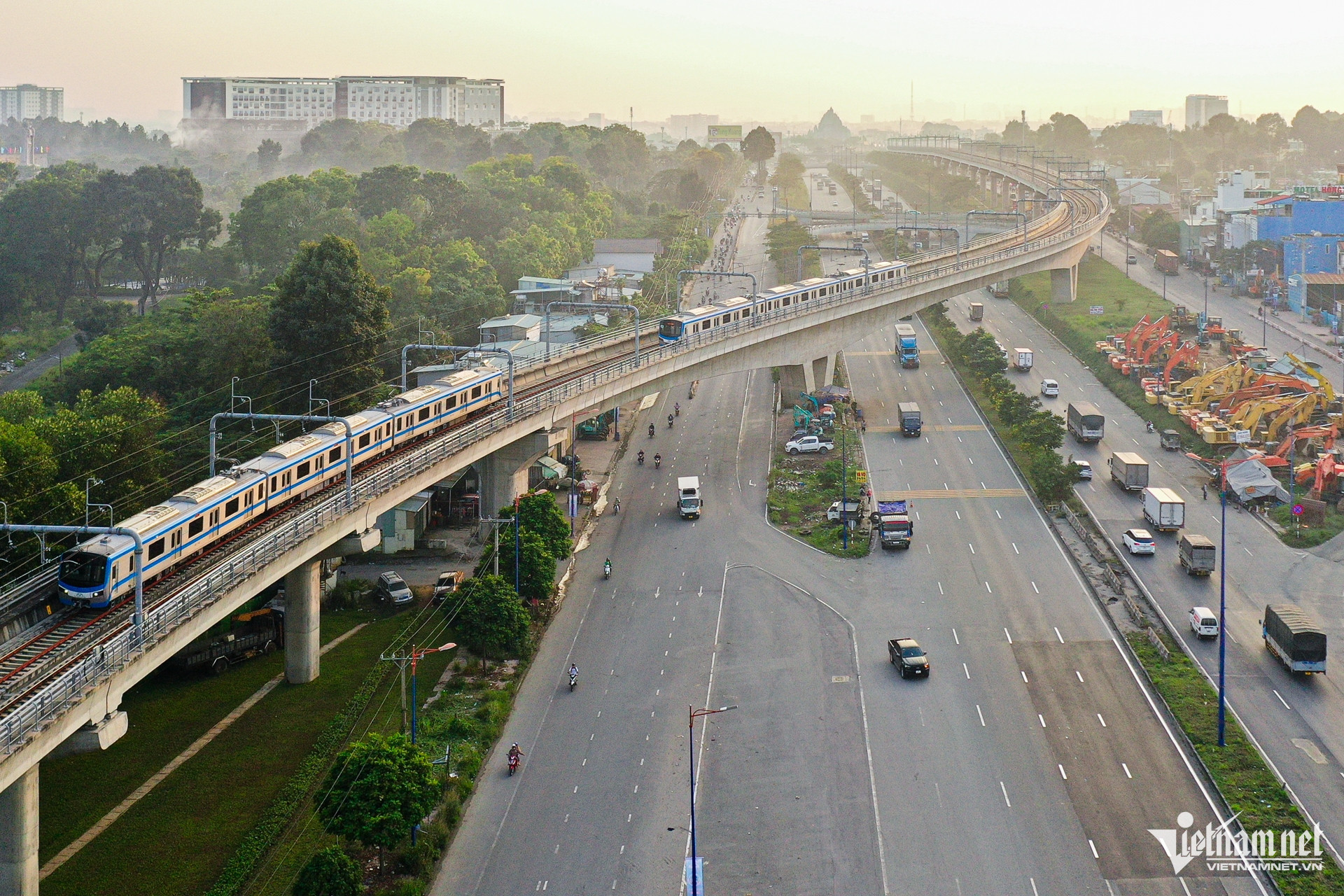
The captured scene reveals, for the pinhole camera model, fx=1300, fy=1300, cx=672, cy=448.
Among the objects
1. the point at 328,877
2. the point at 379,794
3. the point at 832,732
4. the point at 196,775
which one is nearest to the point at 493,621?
the point at 196,775

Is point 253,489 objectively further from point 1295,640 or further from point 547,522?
point 1295,640

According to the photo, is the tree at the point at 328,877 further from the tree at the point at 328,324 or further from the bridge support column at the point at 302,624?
the tree at the point at 328,324

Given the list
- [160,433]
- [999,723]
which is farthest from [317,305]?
[999,723]

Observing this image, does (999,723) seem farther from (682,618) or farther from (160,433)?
(160,433)

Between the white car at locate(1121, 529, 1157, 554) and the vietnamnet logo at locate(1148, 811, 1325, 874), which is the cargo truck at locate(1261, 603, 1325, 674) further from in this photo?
the vietnamnet logo at locate(1148, 811, 1325, 874)

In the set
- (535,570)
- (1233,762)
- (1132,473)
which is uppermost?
(1132,473)

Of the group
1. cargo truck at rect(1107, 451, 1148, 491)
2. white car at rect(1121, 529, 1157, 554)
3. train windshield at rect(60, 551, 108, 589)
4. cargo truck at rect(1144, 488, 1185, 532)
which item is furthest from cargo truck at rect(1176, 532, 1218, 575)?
train windshield at rect(60, 551, 108, 589)
